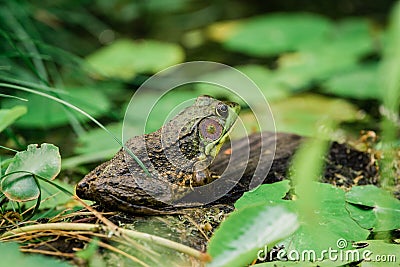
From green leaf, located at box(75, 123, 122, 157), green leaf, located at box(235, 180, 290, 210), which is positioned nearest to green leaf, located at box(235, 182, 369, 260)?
green leaf, located at box(235, 180, 290, 210)

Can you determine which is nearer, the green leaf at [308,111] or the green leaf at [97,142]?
Result: the green leaf at [97,142]

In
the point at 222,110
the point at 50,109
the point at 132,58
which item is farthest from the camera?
the point at 132,58

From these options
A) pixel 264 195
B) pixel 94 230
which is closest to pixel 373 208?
pixel 264 195

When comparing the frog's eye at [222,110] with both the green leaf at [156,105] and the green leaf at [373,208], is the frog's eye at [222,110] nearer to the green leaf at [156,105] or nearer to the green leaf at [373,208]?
the green leaf at [373,208]

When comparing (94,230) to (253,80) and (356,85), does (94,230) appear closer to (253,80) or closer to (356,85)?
(253,80)

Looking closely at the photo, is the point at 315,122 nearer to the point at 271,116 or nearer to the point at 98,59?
the point at 271,116

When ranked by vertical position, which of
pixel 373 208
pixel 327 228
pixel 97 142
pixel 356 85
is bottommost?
pixel 327 228

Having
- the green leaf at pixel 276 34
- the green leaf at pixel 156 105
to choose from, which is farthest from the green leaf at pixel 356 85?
the green leaf at pixel 156 105
